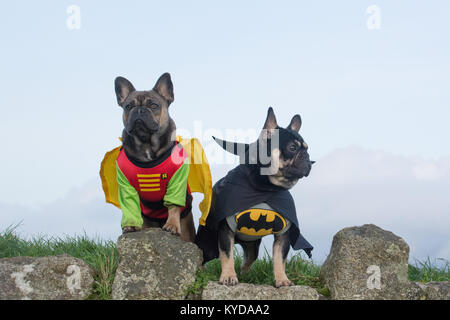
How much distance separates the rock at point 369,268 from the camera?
6758 mm

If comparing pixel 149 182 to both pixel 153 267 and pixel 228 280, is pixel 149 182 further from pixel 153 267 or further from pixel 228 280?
pixel 228 280

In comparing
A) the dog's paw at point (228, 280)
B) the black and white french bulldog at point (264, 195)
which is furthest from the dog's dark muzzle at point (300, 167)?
the dog's paw at point (228, 280)

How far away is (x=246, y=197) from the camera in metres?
6.73

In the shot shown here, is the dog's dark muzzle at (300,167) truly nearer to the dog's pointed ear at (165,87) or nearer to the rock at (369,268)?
the rock at (369,268)

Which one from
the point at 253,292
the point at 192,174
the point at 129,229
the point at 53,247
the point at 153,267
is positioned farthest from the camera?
the point at 53,247

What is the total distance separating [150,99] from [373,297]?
13.1 feet

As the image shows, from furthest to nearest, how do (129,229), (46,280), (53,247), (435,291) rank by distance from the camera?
(53,247)
(435,291)
(129,229)
(46,280)

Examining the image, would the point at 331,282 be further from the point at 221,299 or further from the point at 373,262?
the point at 221,299

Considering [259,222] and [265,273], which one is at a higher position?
[259,222]

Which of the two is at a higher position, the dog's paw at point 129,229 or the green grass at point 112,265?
the dog's paw at point 129,229

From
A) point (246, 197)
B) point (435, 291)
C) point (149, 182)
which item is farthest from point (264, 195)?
point (435, 291)

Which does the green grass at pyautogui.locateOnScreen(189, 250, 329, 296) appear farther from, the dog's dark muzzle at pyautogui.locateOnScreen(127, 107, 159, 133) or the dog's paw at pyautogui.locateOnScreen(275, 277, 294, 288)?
the dog's dark muzzle at pyautogui.locateOnScreen(127, 107, 159, 133)

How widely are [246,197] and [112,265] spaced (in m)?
2.07

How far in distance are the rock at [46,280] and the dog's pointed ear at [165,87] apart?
8.54 ft
